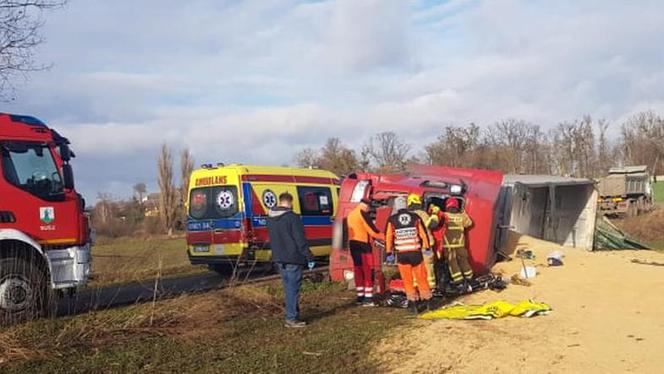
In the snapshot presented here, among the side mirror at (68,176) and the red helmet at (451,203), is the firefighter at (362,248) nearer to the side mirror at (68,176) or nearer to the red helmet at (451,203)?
the red helmet at (451,203)

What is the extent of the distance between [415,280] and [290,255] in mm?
1893

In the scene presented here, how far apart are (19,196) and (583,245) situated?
15.8 metres

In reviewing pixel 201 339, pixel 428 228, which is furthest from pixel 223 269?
pixel 201 339

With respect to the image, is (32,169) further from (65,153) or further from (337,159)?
(337,159)

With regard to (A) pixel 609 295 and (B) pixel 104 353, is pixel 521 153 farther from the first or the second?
(B) pixel 104 353

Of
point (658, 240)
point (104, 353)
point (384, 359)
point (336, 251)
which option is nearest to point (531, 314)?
point (384, 359)

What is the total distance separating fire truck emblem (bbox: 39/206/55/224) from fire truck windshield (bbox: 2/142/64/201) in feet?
0.53

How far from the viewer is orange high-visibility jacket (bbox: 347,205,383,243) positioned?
10555 millimetres

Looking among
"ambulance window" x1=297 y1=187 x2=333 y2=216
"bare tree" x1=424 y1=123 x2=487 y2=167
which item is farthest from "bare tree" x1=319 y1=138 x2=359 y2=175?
"ambulance window" x1=297 y1=187 x2=333 y2=216

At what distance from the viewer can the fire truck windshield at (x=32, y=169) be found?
10.1 metres

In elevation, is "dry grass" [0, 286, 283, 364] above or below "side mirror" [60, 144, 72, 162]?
below

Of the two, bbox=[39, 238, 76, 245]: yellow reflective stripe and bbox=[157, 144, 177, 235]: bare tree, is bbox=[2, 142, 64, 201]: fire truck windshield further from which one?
bbox=[157, 144, 177, 235]: bare tree

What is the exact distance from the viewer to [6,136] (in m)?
10.2

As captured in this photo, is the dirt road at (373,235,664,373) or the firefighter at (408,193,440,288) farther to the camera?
the firefighter at (408,193,440,288)
